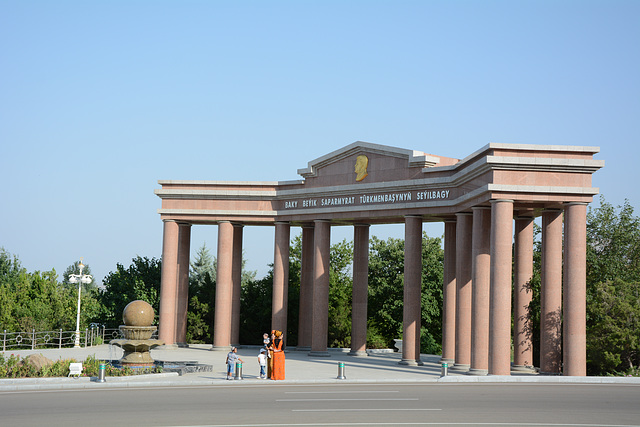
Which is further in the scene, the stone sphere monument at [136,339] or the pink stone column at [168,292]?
the pink stone column at [168,292]

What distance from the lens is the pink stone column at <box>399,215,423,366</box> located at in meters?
37.6

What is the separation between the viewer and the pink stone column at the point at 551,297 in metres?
32.4

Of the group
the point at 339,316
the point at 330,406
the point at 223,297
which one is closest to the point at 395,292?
the point at 339,316

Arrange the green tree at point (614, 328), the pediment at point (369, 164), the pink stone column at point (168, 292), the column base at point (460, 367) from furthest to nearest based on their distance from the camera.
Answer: the pink stone column at point (168, 292) → the pediment at point (369, 164) → the column base at point (460, 367) → the green tree at point (614, 328)

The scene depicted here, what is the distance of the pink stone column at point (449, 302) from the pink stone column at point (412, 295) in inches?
71.8

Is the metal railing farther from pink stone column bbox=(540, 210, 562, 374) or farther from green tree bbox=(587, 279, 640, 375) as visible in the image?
green tree bbox=(587, 279, 640, 375)

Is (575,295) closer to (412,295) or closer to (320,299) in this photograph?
→ (412,295)

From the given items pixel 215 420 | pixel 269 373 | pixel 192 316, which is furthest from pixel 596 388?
pixel 192 316

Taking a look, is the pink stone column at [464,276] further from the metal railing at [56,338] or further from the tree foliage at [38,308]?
the tree foliage at [38,308]

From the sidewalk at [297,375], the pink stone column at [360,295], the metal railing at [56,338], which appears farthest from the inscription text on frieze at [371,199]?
the metal railing at [56,338]

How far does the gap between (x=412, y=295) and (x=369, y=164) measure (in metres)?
7.63

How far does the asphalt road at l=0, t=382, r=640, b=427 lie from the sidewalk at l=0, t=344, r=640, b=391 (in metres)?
1.41

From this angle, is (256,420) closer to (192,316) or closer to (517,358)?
(517,358)

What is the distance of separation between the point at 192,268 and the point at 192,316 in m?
32.0
